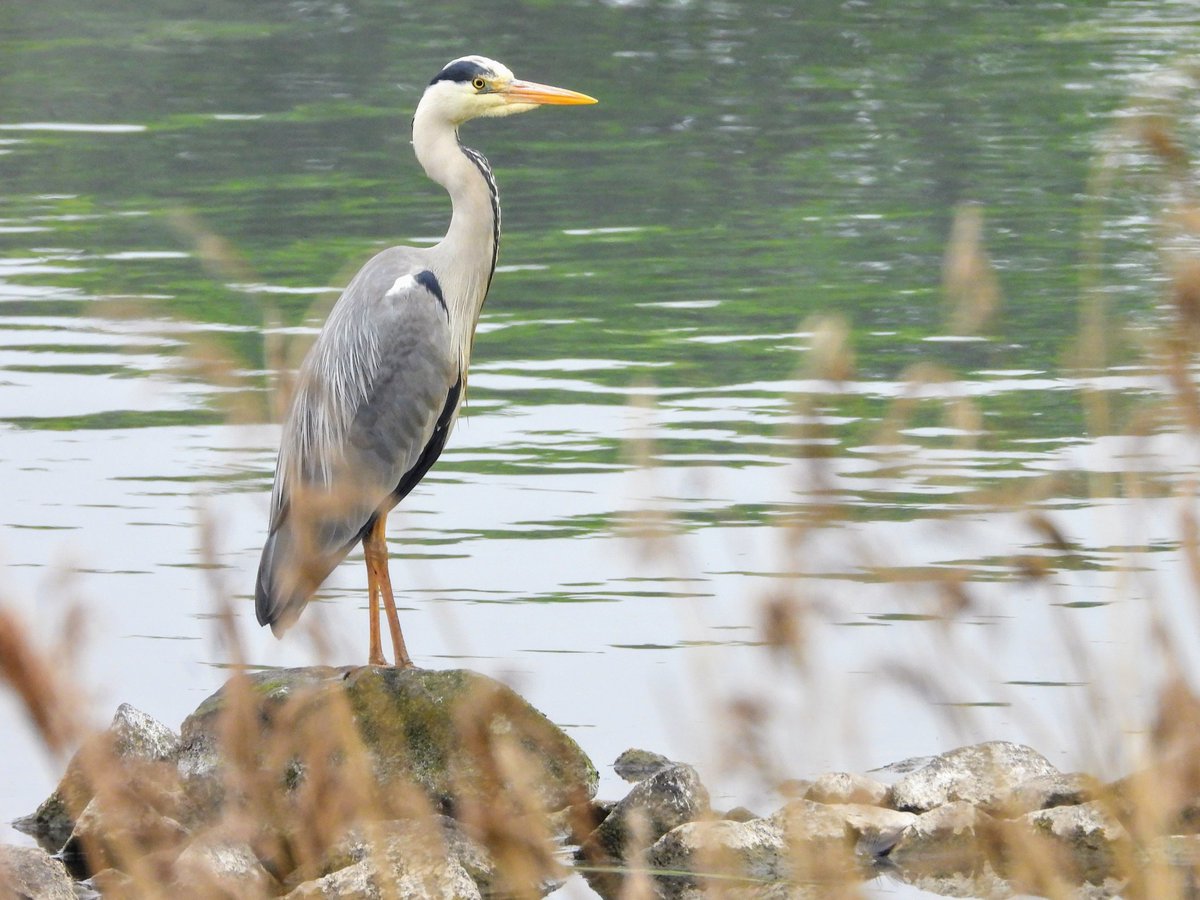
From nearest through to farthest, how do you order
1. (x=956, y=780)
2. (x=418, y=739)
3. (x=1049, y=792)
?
(x=1049, y=792), (x=956, y=780), (x=418, y=739)

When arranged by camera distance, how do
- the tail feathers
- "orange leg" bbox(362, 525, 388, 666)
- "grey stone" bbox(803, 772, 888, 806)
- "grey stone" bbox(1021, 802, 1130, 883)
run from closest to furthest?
1. "grey stone" bbox(1021, 802, 1130, 883)
2. "grey stone" bbox(803, 772, 888, 806)
3. the tail feathers
4. "orange leg" bbox(362, 525, 388, 666)

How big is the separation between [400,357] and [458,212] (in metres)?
0.57

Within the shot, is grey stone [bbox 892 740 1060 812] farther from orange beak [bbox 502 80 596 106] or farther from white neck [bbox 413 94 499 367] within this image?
orange beak [bbox 502 80 596 106]

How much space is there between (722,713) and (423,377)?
4.54m

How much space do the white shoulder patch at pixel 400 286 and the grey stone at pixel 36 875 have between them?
2.53 meters

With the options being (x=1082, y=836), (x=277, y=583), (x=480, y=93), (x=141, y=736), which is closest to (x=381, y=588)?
(x=277, y=583)

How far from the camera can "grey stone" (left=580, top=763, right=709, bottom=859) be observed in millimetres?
5547

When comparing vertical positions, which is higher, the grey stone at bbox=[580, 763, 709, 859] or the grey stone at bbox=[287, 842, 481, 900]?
the grey stone at bbox=[287, 842, 481, 900]

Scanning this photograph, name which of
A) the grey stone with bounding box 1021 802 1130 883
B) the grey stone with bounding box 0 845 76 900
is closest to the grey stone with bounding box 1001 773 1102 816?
the grey stone with bounding box 1021 802 1130 883

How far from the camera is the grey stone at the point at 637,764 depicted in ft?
20.6

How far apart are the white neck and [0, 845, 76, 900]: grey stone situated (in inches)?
107

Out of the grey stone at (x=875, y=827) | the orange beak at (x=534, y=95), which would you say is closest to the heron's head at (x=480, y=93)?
the orange beak at (x=534, y=95)

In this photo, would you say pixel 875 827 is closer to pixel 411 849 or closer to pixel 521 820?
pixel 521 820

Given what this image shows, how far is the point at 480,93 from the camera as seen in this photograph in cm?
734
